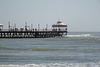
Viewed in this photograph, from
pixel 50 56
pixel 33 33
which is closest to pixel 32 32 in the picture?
pixel 33 33

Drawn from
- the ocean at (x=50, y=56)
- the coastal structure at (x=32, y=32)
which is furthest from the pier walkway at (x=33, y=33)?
the ocean at (x=50, y=56)

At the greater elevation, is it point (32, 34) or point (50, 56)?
point (32, 34)

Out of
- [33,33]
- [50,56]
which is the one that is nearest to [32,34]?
[33,33]

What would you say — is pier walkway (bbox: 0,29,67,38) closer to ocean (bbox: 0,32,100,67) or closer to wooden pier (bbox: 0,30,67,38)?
wooden pier (bbox: 0,30,67,38)

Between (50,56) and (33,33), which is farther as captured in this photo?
(33,33)

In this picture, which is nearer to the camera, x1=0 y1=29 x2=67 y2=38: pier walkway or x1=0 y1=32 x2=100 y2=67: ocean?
x1=0 y1=32 x2=100 y2=67: ocean

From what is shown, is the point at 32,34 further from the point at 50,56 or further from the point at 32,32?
the point at 50,56

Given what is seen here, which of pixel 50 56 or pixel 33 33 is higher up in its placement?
pixel 33 33

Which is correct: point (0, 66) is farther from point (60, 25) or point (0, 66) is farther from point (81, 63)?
point (60, 25)

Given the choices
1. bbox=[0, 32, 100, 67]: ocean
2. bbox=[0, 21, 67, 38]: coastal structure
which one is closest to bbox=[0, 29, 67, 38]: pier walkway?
bbox=[0, 21, 67, 38]: coastal structure

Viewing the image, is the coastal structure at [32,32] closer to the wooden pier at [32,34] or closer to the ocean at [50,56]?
the wooden pier at [32,34]

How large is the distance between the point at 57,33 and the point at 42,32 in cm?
654

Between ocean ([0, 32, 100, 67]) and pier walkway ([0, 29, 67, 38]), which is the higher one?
pier walkway ([0, 29, 67, 38])

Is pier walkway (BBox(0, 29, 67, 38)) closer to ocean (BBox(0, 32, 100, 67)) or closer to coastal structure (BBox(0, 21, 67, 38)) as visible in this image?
coastal structure (BBox(0, 21, 67, 38))
